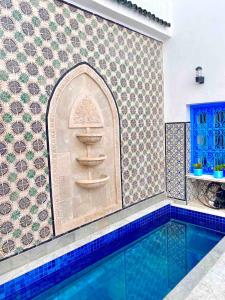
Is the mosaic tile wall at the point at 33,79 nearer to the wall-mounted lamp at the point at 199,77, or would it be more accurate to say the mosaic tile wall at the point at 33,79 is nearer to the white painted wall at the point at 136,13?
the white painted wall at the point at 136,13

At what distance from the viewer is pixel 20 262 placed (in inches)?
103

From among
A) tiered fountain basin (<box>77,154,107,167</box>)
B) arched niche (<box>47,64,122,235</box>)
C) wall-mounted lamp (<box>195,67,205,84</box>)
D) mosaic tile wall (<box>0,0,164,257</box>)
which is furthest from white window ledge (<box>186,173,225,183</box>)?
tiered fountain basin (<box>77,154,107,167</box>)

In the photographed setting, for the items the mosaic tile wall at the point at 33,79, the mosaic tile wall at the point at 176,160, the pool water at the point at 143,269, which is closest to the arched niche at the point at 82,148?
the mosaic tile wall at the point at 33,79

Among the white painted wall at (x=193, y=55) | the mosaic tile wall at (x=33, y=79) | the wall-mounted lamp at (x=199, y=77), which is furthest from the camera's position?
the wall-mounted lamp at (x=199, y=77)

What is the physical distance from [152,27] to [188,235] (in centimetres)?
322

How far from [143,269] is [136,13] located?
3.44 meters

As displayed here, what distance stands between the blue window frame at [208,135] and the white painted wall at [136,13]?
4.55 ft

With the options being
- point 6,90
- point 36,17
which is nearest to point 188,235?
point 6,90

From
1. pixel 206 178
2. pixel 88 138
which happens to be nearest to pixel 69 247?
pixel 88 138

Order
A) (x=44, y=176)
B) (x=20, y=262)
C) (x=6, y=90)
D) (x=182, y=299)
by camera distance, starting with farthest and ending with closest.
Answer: (x=44, y=176) < (x=20, y=262) < (x=6, y=90) < (x=182, y=299)

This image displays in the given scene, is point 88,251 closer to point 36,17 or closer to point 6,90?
point 6,90

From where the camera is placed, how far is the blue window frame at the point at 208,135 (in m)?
4.07

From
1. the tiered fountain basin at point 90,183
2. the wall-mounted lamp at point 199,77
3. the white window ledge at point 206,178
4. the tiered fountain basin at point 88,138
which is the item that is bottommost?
the white window ledge at point 206,178

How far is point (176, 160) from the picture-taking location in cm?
444
